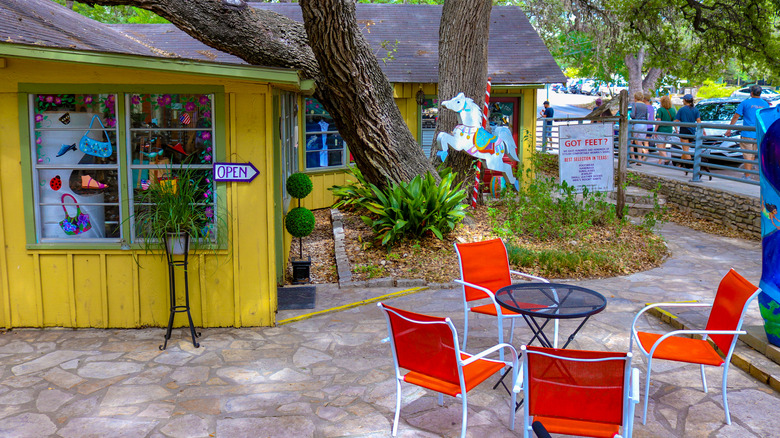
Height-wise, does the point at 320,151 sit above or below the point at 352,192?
above

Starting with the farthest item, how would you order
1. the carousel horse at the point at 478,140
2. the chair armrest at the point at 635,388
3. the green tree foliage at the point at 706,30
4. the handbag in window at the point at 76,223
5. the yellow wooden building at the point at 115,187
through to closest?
the green tree foliage at the point at 706,30 → the carousel horse at the point at 478,140 → the handbag in window at the point at 76,223 → the yellow wooden building at the point at 115,187 → the chair armrest at the point at 635,388

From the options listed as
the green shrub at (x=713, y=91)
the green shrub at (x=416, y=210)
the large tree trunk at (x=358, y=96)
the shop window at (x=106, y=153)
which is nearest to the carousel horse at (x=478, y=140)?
the large tree trunk at (x=358, y=96)

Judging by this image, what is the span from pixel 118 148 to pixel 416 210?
4.10m

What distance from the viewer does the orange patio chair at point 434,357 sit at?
3.92 metres

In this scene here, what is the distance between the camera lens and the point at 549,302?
474 centimetres

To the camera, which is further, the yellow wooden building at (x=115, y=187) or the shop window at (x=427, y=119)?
the shop window at (x=427, y=119)

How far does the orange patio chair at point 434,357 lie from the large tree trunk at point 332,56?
451 centimetres

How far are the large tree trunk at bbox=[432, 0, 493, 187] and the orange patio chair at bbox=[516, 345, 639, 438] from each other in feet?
24.9

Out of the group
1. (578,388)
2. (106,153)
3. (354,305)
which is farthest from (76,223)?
(578,388)

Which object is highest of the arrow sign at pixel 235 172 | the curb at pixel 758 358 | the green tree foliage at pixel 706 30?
the green tree foliage at pixel 706 30

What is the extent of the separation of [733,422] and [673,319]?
81.3 inches

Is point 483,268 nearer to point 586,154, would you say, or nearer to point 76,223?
point 76,223

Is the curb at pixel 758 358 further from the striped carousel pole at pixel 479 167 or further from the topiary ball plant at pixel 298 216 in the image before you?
the striped carousel pole at pixel 479 167

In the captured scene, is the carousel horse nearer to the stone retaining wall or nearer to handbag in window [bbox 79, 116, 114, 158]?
the stone retaining wall
